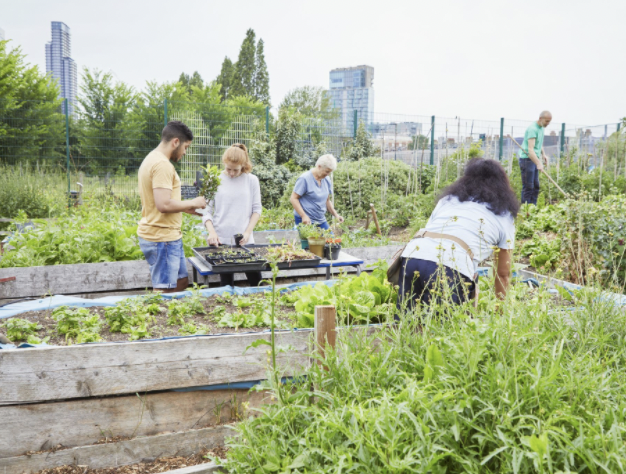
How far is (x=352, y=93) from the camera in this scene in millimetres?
44469

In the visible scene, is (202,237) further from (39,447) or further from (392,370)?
(392,370)

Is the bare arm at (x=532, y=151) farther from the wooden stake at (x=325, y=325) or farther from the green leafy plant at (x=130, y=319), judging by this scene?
the wooden stake at (x=325, y=325)

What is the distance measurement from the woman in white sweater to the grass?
9.82 ft

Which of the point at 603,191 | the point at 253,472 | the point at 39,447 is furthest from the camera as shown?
the point at 603,191

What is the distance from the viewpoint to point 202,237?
588 centimetres

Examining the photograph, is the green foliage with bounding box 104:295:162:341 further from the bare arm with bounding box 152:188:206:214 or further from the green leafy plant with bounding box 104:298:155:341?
the bare arm with bounding box 152:188:206:214

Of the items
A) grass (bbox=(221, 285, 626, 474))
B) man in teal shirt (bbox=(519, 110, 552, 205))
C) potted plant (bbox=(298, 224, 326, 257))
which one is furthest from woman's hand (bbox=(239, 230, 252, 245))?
man in teal shirt (bbox=(519, 110, 552, 205))

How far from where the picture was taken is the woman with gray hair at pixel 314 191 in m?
5.66

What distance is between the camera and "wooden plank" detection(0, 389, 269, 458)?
224 cm

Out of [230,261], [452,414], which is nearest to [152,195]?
[230,261]

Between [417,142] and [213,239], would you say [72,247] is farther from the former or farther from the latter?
[417,142]

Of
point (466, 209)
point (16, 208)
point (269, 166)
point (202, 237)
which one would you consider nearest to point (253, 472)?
point (466, 209)

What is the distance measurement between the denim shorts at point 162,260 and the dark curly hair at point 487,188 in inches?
90.1

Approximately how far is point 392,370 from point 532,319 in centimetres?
66
